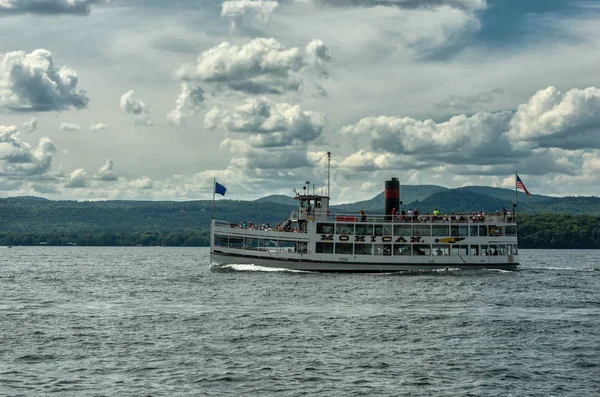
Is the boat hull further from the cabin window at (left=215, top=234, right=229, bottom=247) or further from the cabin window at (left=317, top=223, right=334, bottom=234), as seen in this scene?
the cabin window at (left=317, top=223, right=334, bottom=234)

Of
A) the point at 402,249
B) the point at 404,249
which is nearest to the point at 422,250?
the point at 404,249

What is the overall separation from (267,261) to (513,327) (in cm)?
4124

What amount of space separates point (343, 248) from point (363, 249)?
2128 millimetres

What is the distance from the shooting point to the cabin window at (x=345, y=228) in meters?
79.7

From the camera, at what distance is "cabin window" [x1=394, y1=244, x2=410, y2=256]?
80.3 m

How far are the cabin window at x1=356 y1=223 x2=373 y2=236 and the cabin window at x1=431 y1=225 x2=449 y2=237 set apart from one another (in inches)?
257

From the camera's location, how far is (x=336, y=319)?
45938 mm

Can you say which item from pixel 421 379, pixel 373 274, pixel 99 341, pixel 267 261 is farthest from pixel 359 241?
pixel 421 379

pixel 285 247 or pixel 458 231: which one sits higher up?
pixel 458 231

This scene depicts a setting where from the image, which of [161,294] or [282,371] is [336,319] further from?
[161,294]

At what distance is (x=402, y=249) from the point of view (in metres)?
80.5

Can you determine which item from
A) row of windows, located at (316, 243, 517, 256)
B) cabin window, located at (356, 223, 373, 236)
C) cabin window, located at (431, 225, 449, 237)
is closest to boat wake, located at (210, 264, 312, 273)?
row of windows, located at (316, 243, 517, 256)

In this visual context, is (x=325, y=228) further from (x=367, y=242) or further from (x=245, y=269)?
(x=245, y=269)

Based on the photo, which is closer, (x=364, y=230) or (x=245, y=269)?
(x=364, y=230)
